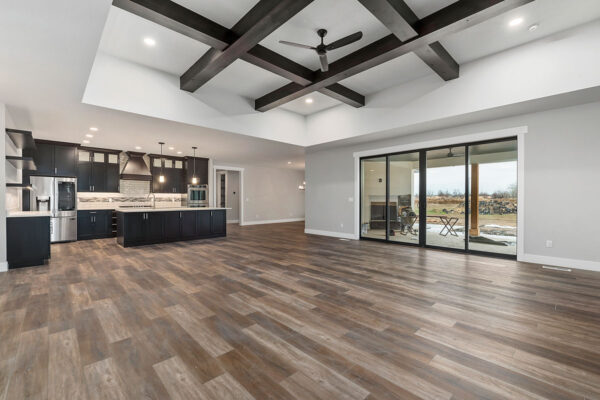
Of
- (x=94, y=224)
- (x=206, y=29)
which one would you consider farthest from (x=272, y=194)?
(x=206, y=29)

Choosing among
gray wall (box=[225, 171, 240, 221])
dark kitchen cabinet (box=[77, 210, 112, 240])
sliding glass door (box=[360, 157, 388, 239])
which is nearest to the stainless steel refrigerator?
dark kitchen cabinet (box=[77, 210, 112, 240])

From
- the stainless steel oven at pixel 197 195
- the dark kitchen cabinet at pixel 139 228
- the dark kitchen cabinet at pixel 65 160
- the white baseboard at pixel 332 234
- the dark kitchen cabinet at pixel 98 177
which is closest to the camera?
the dark kitchen cabinet at pixel 139 228

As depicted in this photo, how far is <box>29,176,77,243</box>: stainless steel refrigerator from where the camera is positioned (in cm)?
644

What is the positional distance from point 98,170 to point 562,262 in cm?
1105

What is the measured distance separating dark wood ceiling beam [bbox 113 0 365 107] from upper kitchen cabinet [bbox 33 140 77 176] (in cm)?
594

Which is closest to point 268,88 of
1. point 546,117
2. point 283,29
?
point 283,29

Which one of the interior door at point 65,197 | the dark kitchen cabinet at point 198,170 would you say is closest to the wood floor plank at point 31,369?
the interior door at point 65,197

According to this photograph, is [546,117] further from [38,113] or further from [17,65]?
[38,113]

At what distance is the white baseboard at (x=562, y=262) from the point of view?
162 inches

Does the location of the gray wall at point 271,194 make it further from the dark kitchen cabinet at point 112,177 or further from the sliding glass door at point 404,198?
the sliding glass door at point 404,198

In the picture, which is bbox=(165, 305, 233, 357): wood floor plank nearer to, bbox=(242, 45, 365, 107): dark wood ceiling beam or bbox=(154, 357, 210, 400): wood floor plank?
bbox=(154, 357, 210, 400): wood floor plank

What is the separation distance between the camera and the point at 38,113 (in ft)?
15.2

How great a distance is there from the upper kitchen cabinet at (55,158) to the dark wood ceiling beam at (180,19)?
5908 millimetres

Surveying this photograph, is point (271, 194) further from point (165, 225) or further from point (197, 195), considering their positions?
point (165, 225)
